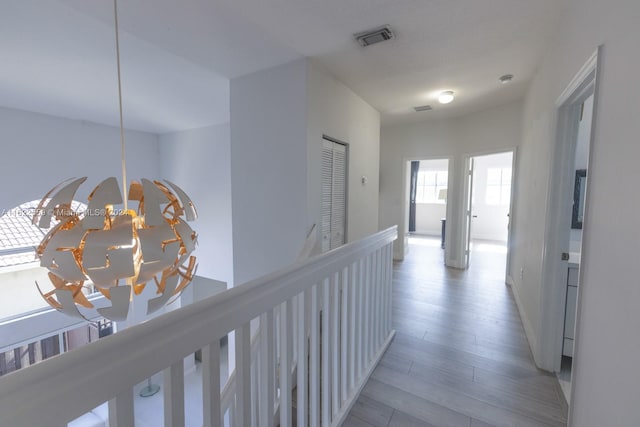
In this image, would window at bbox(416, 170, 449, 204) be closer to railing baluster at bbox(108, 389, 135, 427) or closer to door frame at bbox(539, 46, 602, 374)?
door frame at bbox(539, 46, 602, 374)

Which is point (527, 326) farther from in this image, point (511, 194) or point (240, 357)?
point (240, 357)

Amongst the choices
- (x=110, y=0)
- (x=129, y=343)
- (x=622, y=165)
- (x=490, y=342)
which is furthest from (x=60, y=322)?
(x=622, y=165)

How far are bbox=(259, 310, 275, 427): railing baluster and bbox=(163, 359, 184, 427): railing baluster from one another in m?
0.35

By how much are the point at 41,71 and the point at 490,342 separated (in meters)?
5.24

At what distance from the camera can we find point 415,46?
2416 mm

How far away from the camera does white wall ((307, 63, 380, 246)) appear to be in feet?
9.07

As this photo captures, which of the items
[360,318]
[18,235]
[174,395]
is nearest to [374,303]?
[360,318]

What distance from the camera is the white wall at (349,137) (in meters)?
2.77

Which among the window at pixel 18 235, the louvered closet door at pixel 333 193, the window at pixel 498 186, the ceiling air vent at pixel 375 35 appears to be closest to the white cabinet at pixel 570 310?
the louvered closet door at pixel 333 193

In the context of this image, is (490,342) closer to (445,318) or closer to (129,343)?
(445,318)

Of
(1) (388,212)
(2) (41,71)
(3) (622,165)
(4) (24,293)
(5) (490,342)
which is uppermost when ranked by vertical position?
(2) (41,71)

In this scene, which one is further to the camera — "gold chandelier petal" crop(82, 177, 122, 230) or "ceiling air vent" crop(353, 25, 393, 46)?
"ceiling air vent" crop(353, 25, 393, 46)

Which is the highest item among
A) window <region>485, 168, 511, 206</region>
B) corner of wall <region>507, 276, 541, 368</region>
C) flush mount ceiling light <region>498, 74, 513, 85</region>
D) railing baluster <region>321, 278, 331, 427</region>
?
flush mount ceiling light <region>498, 74, 513, 85</region>

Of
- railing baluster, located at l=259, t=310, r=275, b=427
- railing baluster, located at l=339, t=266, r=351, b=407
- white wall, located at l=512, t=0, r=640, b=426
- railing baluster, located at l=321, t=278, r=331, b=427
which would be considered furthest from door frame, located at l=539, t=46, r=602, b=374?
railing baluster, located at l=259, t=310, r=275, b=427
